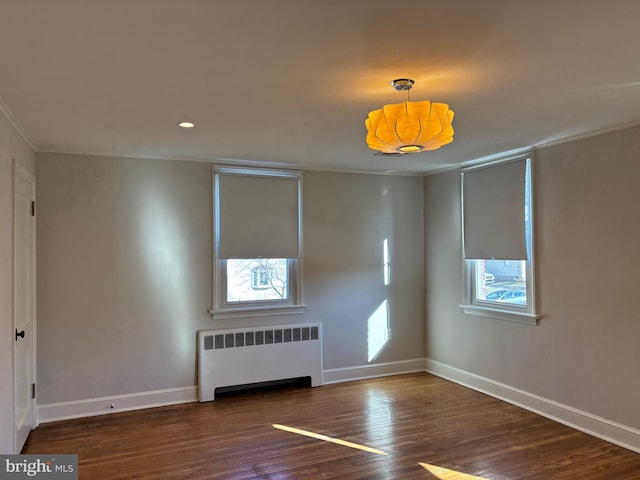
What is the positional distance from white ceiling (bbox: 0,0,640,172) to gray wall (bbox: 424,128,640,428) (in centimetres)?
36

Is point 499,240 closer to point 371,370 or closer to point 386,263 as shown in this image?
point 386,263

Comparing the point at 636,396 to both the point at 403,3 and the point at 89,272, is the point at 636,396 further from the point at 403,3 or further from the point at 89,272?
the point at 89,272

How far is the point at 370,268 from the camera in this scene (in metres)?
5.04

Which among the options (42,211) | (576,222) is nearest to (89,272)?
(42,211)

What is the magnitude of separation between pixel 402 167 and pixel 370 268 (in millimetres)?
1180

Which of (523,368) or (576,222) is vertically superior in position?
(576,222)

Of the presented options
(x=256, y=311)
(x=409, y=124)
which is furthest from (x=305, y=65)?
(x=256, y=311)

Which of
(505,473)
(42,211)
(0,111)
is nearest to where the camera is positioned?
(0,111)

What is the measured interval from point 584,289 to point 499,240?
90cm

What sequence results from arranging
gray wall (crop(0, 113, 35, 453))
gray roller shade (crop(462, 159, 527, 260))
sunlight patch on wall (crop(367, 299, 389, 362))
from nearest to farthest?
1. gray wall (crop(0, 113, 35, 453))
2. gray roller shade (crop(462, 159, 527, 260))
3. sunlight patch on wall (crop(367, 299, 389, 362))

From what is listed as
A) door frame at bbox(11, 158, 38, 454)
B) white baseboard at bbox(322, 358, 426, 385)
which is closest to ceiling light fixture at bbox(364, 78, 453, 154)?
door frame at bbox(11, 158, 38, 454)

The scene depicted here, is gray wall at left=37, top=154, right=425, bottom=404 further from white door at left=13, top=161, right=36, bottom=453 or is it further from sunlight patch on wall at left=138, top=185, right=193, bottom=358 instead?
white door at left=13, top=161, right=36, bottom=453

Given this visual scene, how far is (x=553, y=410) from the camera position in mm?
3688

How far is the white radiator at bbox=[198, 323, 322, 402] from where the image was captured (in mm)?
4270
